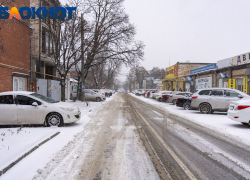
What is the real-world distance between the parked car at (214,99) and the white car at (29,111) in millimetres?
8470

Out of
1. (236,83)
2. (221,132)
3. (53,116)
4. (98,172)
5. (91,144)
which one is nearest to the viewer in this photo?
(98,172)

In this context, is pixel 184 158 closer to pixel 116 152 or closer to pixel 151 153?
pixel 151 153

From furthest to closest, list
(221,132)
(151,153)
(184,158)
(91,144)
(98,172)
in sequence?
1. (221,132)
2. (91,144)
3. (151,153)
4. (184,158)
5. (98,172)

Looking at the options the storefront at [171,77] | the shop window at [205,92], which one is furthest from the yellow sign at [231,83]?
the storefront at [171,77]

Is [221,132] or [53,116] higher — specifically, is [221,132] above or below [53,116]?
below

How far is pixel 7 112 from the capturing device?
7.90 m

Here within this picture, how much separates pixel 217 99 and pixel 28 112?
10.7 metres

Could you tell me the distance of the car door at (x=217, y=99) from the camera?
12.3 meters

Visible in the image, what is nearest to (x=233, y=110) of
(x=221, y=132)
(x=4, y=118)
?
(x=221, y=132)

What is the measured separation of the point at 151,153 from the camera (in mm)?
4973

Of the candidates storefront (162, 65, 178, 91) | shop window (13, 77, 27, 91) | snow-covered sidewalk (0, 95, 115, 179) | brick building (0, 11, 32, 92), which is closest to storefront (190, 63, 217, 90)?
storefront (162, 65, 178, 91)

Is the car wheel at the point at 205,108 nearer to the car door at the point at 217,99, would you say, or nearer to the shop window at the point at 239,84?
the car door at the point at 217,99

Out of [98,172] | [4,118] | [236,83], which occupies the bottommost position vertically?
[98,172]

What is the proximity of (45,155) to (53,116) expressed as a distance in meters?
3.62
